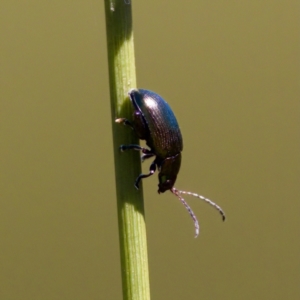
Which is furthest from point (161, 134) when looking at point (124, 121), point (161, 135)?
point (124, 121)

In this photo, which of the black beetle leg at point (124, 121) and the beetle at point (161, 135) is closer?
the black beetle leg at point (124, 121)

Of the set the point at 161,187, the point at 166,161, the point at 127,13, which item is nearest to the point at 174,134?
the point at 166,161

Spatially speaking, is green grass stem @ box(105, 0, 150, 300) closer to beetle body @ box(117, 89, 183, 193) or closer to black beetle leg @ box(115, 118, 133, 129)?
black beetle leg @ box(115, 118, 133, 129)

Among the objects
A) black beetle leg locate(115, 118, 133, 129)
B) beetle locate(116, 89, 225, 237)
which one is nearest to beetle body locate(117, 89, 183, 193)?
beetle locate(116, 89, 225, 237)

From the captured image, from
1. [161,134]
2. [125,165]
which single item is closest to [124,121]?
[125,165]

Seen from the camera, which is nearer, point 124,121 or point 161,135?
point 124,121

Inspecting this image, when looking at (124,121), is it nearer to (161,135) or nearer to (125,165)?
(125,165)

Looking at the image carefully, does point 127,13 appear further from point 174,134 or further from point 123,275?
point 174,134

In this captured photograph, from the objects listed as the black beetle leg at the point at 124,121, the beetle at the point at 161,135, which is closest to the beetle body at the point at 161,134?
the beetle at the point at 161,135

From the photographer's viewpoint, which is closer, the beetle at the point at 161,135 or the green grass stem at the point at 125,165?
the green grass stem at the point at 125,165

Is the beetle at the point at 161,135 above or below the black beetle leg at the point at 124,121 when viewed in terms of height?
below

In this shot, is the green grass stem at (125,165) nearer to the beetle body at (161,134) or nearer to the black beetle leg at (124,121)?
the black beetle leg at (124,121)
